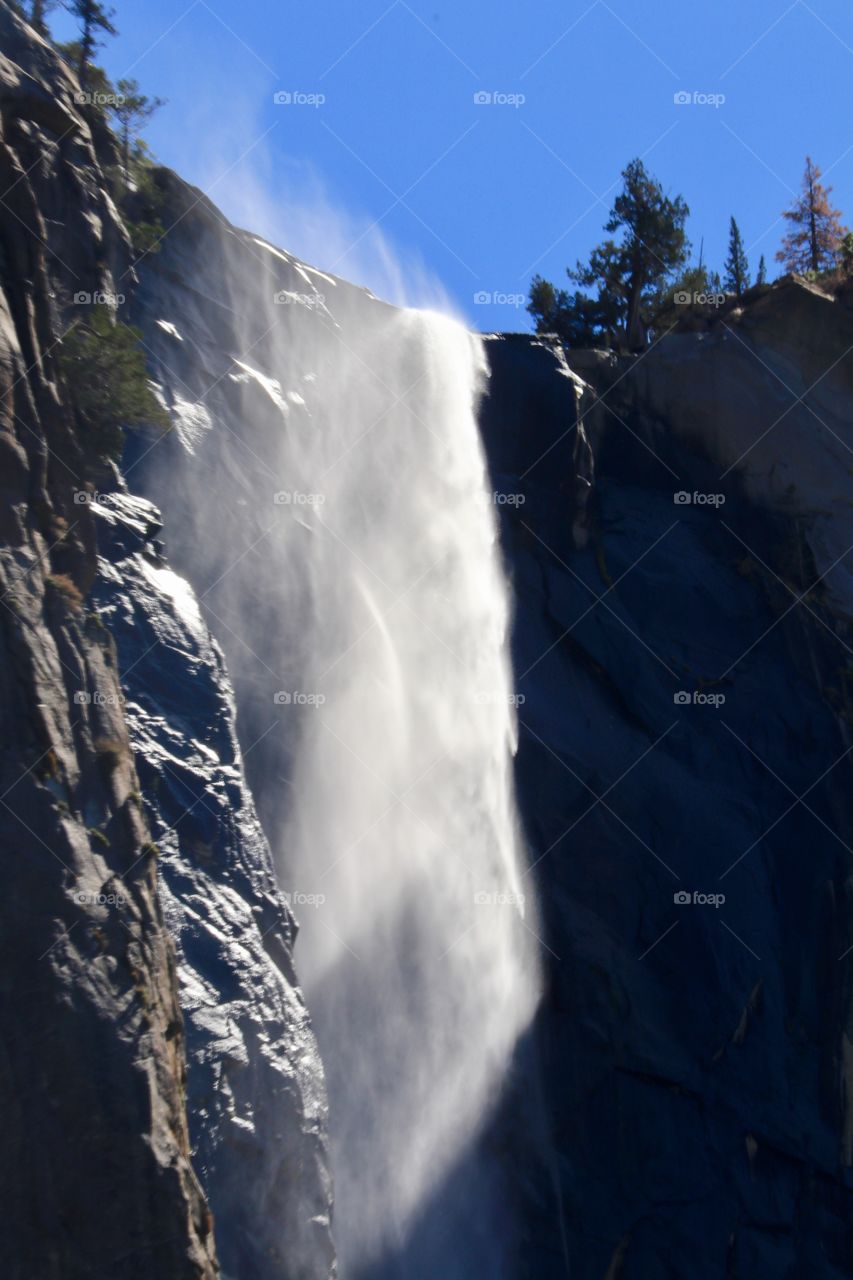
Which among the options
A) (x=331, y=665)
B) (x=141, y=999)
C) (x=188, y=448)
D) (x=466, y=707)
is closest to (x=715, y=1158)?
(x=466, y=707)

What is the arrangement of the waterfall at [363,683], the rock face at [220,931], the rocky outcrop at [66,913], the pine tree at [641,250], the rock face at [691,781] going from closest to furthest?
the rocky outcrop at [66,913], the rock face at [220,931], the waterfall at [363,683], the rock face at [691,781], the pine tree at [641,250]

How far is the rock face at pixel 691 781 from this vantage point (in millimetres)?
20188

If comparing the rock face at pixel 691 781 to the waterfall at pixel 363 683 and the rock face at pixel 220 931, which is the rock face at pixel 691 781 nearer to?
the waterfall at pixel 363 683

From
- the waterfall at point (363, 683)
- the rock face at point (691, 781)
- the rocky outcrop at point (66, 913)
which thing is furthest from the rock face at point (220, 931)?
the rock face at point (691, 781)

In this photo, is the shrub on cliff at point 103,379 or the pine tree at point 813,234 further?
the pine tree at point 813,234

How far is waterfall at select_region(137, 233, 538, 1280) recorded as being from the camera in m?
19.1

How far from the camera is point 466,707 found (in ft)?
76.8

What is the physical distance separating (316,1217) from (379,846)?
7.63 m

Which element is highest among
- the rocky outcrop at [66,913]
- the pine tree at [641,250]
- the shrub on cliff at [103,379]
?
the pine tree at [641,250]

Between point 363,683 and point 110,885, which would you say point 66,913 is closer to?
point 110,885

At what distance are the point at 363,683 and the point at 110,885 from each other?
11019 millimetres

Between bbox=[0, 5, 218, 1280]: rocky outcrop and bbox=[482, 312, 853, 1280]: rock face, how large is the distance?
→ 1074cm

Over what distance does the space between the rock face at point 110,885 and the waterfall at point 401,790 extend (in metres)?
3.78

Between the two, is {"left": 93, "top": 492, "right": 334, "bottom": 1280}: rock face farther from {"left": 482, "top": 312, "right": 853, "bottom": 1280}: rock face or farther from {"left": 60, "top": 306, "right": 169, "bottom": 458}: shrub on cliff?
{"left": 482, "top": 312, "right": 853, "bottom": 1280}: rock face
